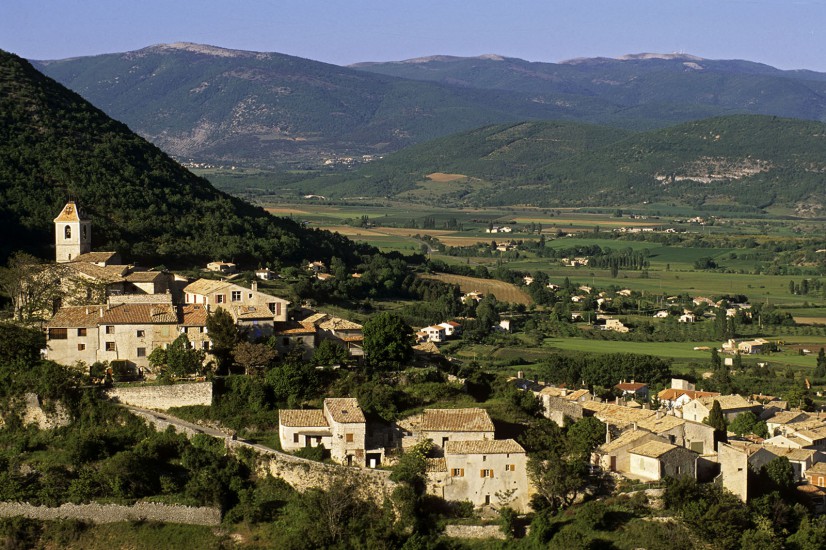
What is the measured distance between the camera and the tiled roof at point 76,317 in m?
38.1

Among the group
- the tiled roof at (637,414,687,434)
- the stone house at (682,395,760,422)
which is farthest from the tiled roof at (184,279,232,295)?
the stone house at (682,395,760,422)

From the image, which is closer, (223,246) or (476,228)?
(223,246)

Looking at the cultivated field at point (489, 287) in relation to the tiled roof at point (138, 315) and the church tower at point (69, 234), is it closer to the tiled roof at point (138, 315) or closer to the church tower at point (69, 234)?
the church tower at point (69, 234)

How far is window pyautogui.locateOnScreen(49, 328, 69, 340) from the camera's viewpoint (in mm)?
37969

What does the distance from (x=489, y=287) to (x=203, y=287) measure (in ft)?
162

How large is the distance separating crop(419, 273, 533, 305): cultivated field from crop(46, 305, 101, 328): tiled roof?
47.2 meters

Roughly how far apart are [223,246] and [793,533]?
38491 mm

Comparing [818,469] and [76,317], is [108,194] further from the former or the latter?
[818,469]

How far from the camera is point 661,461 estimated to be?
1363 inches

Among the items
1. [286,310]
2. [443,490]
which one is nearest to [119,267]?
[286,310]

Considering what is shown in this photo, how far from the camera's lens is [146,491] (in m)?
33.6

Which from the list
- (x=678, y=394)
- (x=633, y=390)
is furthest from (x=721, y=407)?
(x=633, y=390)

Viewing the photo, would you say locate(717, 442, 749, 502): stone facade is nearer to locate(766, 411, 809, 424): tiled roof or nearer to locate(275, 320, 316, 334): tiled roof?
locate(766, 411, 809, 424): tiled roof

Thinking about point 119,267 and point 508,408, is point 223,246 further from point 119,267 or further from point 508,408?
point 508,408
